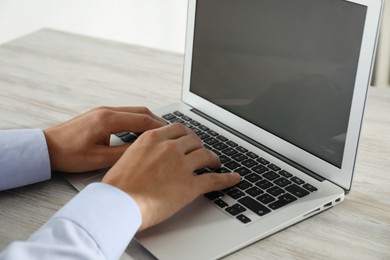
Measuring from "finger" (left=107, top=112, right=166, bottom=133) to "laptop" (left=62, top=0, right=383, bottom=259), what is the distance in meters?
0.06

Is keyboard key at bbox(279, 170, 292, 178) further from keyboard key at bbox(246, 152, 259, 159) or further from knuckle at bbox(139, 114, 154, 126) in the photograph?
knuckle at bbox(139, 114, 154, 126)

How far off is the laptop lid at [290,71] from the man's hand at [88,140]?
0.66ft

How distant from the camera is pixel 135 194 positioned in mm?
812

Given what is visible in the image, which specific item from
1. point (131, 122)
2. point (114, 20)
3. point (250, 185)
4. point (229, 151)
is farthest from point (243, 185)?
point (114, 20)

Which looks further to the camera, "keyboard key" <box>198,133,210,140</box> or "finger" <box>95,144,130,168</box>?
"keyboard key" <box>198,133,210,140</box>

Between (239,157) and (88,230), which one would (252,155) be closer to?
(239,157)

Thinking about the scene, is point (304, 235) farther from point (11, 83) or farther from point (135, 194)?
point (11, 83)

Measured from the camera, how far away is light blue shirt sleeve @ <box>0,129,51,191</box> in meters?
0.92

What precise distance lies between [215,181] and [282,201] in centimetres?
10

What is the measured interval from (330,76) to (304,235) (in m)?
0.24

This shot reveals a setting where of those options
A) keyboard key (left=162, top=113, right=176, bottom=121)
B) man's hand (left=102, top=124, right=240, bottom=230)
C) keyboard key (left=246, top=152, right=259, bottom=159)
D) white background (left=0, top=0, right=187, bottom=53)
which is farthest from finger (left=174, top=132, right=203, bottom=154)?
white background (left=0, top=0, right=187, bottom=53)

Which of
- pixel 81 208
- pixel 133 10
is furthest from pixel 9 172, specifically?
pixel 133 10

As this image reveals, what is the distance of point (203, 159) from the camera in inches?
36.4

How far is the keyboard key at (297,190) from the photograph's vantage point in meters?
0.90
